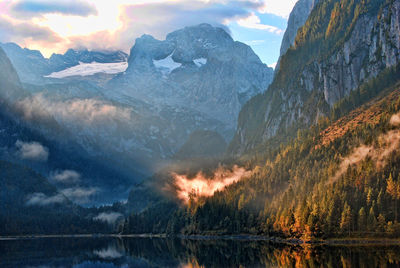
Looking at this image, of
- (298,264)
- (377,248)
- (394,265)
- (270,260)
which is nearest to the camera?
(394,265)

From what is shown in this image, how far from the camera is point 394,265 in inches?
5571

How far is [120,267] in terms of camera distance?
200 m

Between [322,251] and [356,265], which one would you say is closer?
[356,265]

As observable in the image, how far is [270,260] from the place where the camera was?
180 m

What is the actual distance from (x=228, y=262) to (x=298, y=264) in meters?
31.1

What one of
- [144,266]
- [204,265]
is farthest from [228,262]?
[144,266]

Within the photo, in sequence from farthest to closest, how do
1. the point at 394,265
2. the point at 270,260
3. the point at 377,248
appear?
the point at 377,248, the point at 270,260, the point at 394,265

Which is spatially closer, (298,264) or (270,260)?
(298,264)

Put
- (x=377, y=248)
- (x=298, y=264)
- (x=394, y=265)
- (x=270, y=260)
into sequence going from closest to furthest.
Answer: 1. (x=394, y=265)
2. (x=298, y=264)
3. (x=270, y=260)
4. (x=377, y=248)

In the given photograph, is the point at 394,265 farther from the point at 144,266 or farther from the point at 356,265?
the point at 144,266

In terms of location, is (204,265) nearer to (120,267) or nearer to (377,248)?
(120,267)

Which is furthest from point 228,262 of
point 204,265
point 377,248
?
point 377,248

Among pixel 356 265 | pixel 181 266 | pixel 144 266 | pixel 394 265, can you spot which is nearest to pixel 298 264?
pixel 356 265

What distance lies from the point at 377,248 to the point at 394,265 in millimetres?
53923
